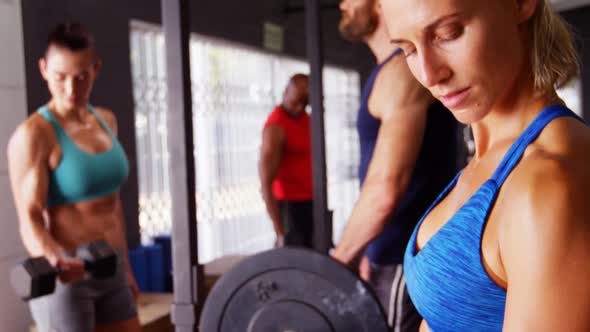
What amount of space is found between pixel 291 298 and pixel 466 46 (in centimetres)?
40

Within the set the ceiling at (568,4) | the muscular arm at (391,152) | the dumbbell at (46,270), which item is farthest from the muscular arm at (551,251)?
the ceiling at (568,4)

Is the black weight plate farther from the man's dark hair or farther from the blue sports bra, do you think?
the man's dark hair

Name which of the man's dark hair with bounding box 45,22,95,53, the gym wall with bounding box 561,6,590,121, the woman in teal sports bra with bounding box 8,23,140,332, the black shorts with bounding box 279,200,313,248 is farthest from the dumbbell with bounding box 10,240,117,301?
the gym wall with bounding box 561,6,590,121

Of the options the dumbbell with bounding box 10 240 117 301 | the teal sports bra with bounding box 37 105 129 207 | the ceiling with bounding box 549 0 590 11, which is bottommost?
the dumbbell with bounding box 10 240 117 301

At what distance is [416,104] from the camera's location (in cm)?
117

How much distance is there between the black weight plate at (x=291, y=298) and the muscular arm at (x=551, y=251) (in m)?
0.34

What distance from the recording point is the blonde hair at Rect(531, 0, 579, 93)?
575 mm

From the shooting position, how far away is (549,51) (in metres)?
0.58

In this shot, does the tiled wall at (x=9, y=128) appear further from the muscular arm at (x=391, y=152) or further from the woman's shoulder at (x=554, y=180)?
the woman's shoulder at (x=554, y=180)

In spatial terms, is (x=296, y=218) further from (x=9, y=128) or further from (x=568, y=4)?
(x=568, y=4)

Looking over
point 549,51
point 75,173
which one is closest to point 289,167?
point 75,173

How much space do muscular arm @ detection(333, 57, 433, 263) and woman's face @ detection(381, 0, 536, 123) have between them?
56cm

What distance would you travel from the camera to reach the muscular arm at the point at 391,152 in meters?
1.16

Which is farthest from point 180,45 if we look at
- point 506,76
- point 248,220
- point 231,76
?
point 248,220
